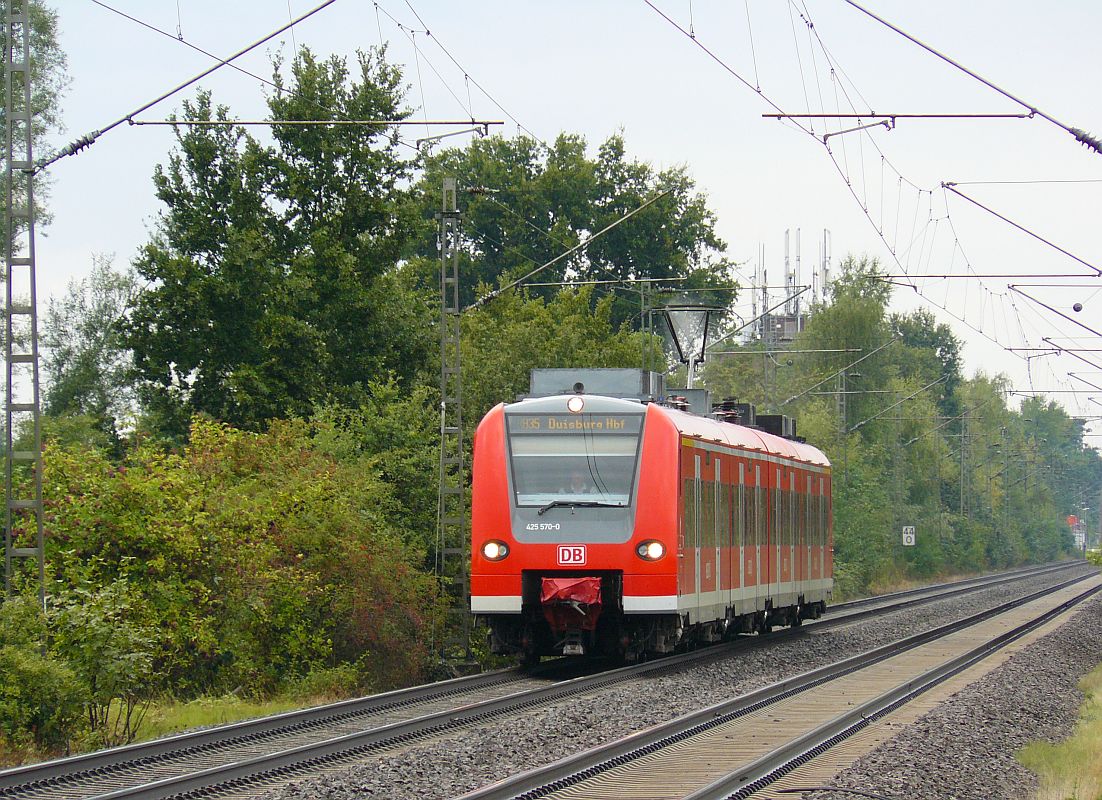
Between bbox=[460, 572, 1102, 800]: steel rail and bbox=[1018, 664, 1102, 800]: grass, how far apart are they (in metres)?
2.31

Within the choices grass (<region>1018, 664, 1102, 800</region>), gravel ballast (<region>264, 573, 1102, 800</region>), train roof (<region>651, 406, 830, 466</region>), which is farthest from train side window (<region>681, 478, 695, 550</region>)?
grass (<region>1018, 664, 1102, 800</region>)

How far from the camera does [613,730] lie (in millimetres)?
14398

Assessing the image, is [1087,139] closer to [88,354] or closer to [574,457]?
[574,457]

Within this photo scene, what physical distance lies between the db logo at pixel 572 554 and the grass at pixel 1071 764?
597 cm

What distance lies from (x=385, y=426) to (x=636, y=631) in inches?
269

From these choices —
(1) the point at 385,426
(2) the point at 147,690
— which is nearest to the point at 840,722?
(2) the point at 147,690

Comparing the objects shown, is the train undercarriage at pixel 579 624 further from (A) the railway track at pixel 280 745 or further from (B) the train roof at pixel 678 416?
(B) the train roof at pixel 678 416

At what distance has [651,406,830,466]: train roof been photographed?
69.1 feet

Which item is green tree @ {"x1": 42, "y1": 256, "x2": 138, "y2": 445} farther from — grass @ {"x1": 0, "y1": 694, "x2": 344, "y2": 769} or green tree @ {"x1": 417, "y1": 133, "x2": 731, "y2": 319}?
grass @ {"x1": 0, "y1": 694, "x2": 344, "y2": 769}

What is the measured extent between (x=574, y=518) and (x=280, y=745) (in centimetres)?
716

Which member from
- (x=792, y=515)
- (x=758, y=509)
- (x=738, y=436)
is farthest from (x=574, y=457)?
(x=792, y=515)

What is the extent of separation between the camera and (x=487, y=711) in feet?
52.2

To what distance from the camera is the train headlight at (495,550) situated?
19922 millimetres

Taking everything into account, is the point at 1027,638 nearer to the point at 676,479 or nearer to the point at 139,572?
the point at 676,479
